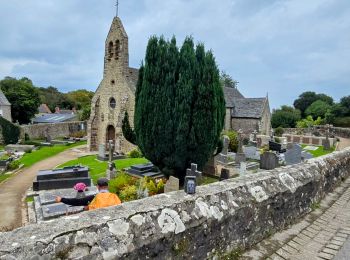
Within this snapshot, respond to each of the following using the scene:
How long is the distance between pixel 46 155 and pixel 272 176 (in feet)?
84.1

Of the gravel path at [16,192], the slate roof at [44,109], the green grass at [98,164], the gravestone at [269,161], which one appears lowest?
the gravel path at [16,192]

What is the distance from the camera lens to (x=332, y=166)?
6496 mm

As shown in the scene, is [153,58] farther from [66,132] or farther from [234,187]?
[66,132]

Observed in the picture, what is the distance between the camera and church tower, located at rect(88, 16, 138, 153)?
26.0m

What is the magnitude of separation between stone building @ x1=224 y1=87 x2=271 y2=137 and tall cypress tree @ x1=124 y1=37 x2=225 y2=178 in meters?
23.2

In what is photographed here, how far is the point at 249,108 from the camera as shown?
36969mm

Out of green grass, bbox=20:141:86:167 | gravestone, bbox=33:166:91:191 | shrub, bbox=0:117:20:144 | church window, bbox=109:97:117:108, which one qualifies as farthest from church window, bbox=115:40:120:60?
shrub, bbox=0:117:20:144

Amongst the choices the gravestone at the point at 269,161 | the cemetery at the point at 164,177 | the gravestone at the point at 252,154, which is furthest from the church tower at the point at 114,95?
the gravestone at the point at 269,161

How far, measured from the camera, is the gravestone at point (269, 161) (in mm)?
14355

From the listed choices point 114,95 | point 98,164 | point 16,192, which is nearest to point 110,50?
point 114,95

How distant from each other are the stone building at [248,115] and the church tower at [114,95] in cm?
1461

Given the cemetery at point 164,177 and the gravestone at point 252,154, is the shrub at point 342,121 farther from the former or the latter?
the gravestone at point 252,154

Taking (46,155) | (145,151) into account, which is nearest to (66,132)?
(46,155)

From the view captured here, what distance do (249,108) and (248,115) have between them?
4.09 feet
